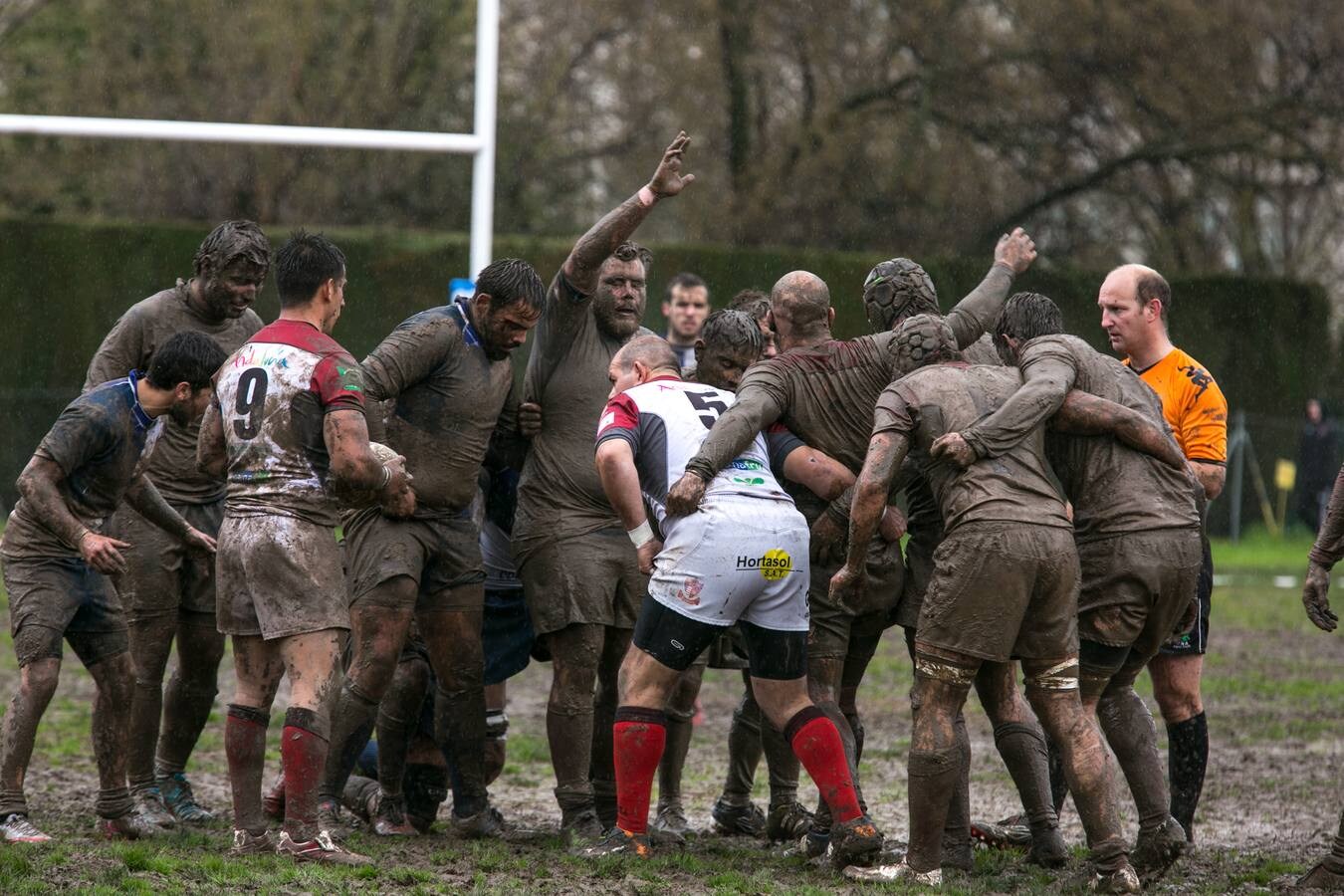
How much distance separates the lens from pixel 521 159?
24.2m

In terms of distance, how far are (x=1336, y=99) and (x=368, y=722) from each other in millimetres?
21863

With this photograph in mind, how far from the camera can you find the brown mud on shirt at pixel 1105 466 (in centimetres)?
560

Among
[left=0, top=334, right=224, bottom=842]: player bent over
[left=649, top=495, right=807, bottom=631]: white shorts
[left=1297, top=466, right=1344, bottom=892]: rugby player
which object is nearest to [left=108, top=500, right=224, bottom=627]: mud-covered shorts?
[left=0, top=334, right=224, bottom=842]: player bent over

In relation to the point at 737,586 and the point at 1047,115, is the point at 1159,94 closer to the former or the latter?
the point at 1047,115

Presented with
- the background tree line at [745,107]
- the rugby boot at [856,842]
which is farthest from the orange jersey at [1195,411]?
the background tree line at [745,107]

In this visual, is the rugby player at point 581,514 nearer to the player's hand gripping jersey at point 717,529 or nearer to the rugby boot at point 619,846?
the rugby boot at point 619,846

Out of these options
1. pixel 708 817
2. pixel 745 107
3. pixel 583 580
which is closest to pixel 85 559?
pixel 583 580

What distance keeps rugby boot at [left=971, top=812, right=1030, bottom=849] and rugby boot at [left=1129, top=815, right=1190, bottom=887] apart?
0.75 metres

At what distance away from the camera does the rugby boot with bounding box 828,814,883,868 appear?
17.8 feet

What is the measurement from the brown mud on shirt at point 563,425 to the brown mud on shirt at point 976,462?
1.31 meters

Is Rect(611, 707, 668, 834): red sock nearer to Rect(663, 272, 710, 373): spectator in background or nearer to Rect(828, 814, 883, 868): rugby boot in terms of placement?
Rect(828, 814, 883, 868): rugby boot

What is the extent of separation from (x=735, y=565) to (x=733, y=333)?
1.14 metres

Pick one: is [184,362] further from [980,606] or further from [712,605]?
[980,606]

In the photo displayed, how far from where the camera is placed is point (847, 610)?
5.88m
